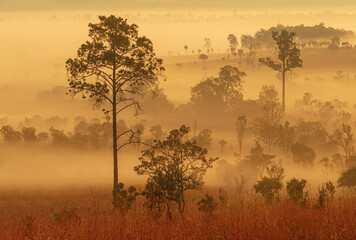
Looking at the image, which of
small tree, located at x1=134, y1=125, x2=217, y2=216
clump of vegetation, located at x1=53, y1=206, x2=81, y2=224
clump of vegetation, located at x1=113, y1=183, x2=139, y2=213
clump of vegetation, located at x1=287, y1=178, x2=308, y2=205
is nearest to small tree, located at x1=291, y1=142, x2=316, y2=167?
small tree, located at x1=134, y1=125, x2=217, y2=216

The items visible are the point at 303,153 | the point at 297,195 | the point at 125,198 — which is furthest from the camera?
the point at 303,153

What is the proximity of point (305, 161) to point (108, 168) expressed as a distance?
134ft

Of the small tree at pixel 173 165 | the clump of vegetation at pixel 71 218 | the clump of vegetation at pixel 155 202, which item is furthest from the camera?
the small tree at pixel 173 165

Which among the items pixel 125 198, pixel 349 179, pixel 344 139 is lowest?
pixel 349 179

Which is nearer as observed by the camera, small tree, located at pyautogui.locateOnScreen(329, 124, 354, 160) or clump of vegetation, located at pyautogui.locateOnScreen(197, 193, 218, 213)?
clump of vegetation, located at pyautogui.locateOnScreen(197, 193, 218, 213)

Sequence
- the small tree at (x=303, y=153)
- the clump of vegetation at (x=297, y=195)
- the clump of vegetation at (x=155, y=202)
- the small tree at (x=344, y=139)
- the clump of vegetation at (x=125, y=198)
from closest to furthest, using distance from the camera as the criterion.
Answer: the clump of vegetation at (x=155, y=202) < the clump of vegetation at (x=297, y=195) < the clump of vegetation at (x=125, y=198) < the small tree at (x=344, y=139) < the small tree at (x=303, y=153)

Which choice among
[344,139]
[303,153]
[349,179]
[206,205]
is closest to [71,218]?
[206,205]

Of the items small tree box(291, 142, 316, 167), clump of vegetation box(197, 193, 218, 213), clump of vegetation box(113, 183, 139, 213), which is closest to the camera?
clump of vegetation box(197, 193, 218, 213)

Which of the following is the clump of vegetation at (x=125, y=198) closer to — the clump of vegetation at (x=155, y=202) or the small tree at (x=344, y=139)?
the clump of vegetation at (x=155, y=202)

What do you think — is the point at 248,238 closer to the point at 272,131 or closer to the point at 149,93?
the point at 272,131

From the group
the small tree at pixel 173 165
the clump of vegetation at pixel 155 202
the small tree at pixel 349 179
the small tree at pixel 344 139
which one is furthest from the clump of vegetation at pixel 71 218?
the small tree at pixel 344 139

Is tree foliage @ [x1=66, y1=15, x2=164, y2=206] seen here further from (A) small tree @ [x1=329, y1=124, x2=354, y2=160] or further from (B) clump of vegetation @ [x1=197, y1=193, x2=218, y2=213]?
(A) small tree @ [x1=329, y1=124, x2=354, y2=160]

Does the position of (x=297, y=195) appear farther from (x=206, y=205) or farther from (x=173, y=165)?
(x=173, y=165)

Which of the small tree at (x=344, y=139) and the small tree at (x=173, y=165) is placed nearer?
the small tree at (x=173, y=165)
